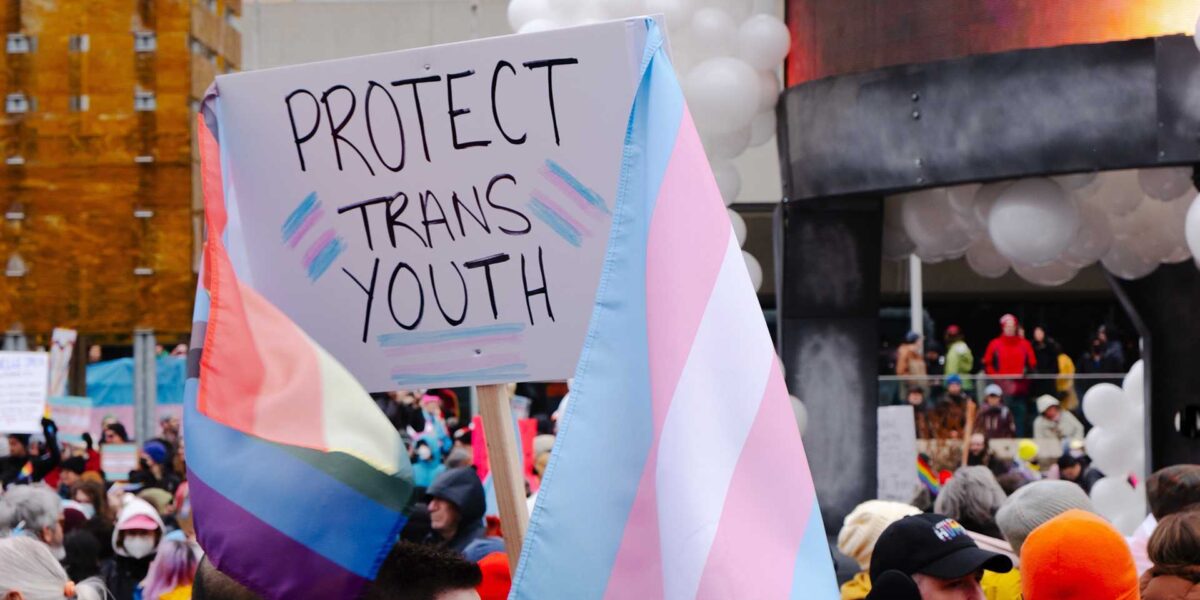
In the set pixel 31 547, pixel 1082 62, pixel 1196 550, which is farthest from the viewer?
pixel 1082 62

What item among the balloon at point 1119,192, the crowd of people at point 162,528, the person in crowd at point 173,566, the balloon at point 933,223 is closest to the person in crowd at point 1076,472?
the balloon at point 933,223

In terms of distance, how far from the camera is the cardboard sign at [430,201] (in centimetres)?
369

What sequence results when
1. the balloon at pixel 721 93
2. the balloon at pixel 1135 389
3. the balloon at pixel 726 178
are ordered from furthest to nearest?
the balloon at pixel 1135 389, the balloon at pixel 726 178, the balloon at pixel 721 93

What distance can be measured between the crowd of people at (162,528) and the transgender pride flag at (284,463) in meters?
0.08

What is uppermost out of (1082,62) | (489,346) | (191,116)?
(191,116)

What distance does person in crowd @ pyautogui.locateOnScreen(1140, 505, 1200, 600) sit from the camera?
14.6ft

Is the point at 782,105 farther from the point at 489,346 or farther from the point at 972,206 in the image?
A: the point at 489,346

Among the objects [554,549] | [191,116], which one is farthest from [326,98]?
[191,116]

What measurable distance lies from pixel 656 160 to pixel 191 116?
14496mm

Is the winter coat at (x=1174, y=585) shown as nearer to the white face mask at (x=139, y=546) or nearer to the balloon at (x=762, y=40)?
the white face mask at (x=139, y=546)

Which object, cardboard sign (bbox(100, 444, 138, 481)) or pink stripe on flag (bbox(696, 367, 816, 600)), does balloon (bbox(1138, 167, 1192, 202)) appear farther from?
cardboard sign (bbox(100, 444, 138, 481))

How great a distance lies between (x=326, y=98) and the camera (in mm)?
3725

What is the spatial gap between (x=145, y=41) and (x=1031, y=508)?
13.4 meters

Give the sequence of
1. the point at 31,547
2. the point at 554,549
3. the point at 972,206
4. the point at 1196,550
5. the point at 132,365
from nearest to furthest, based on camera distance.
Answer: the point at 554,549 < the point at 31,547 < the point at 1196,550 < the point at 972,206 < the point at 132,365
